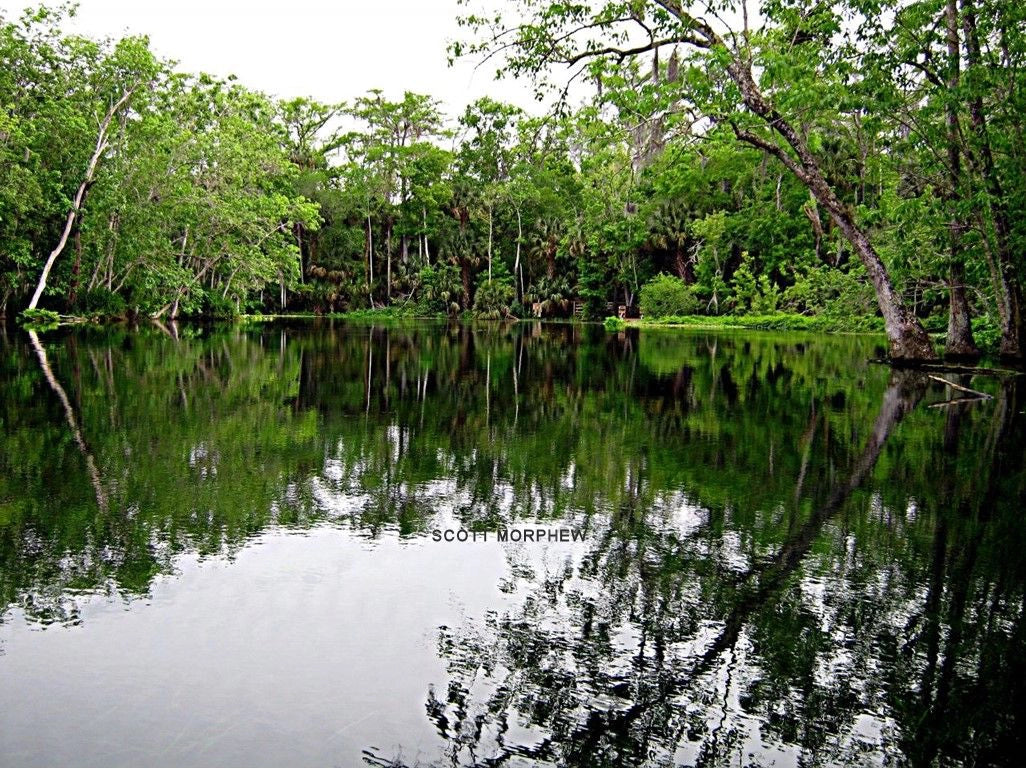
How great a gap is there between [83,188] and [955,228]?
32510 mm

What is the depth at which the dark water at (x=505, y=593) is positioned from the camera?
3096 mm

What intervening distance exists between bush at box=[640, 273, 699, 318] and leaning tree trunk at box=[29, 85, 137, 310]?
86.8 feet

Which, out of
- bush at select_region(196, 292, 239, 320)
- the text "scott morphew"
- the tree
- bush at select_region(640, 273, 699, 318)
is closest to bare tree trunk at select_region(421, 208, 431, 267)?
bush at select_region(196, 292, 239, 320)

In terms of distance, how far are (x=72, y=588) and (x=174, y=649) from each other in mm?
1005

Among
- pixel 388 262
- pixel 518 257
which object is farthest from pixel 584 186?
pixel 388 262

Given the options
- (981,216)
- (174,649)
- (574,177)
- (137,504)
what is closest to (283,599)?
(174,649)

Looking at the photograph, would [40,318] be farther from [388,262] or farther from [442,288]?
[442,288]

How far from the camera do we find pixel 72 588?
170 inches

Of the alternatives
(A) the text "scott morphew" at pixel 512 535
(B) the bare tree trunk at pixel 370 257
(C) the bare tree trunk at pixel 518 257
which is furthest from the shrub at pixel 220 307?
(A) the text "scott morphew" at pixel 512 535

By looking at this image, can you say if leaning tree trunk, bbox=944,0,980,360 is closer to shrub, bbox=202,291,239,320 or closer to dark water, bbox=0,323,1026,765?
dark water, bbox=0,323,1026,765

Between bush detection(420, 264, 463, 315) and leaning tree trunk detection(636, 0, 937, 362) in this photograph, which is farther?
bush detection(420, 264, 463, 315)

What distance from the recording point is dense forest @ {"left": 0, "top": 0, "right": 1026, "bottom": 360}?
1723cm

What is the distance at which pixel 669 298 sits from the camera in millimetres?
46625

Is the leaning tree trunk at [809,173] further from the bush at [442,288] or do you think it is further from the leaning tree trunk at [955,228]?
the bush at [442,288]
